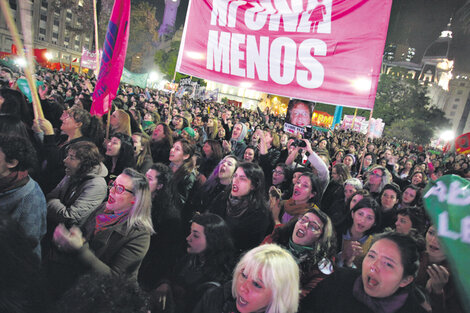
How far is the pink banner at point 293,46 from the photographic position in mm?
3574

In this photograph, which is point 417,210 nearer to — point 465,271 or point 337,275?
point 337,275

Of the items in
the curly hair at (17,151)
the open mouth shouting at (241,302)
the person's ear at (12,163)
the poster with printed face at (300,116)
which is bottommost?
the open mouth shouting at (241,302)

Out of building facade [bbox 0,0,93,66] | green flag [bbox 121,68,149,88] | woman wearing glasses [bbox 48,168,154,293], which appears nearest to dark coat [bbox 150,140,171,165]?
woman wearing glasses [bbox 48,168,154,293]

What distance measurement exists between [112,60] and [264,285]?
13.8 feet

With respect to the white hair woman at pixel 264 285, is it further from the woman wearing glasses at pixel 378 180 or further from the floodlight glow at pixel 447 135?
the floodlight glow at pixel 447 135

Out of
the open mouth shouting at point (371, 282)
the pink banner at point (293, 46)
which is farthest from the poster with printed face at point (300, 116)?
the open mouth shouting at point (371, 282)

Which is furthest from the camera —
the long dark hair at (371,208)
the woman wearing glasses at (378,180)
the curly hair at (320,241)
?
the woman wearing glasses at (378,180)

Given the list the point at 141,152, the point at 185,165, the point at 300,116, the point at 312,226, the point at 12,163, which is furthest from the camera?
the point at 300,116

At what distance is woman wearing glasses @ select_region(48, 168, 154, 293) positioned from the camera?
1625mm

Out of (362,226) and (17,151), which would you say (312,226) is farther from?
(17,151)

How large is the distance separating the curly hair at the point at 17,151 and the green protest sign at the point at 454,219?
8.12ft

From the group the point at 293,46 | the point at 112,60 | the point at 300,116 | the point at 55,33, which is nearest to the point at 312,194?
the point at 293,46

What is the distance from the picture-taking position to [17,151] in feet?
6.50

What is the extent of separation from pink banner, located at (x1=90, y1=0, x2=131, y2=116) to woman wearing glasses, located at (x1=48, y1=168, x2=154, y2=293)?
2505 millimetres
